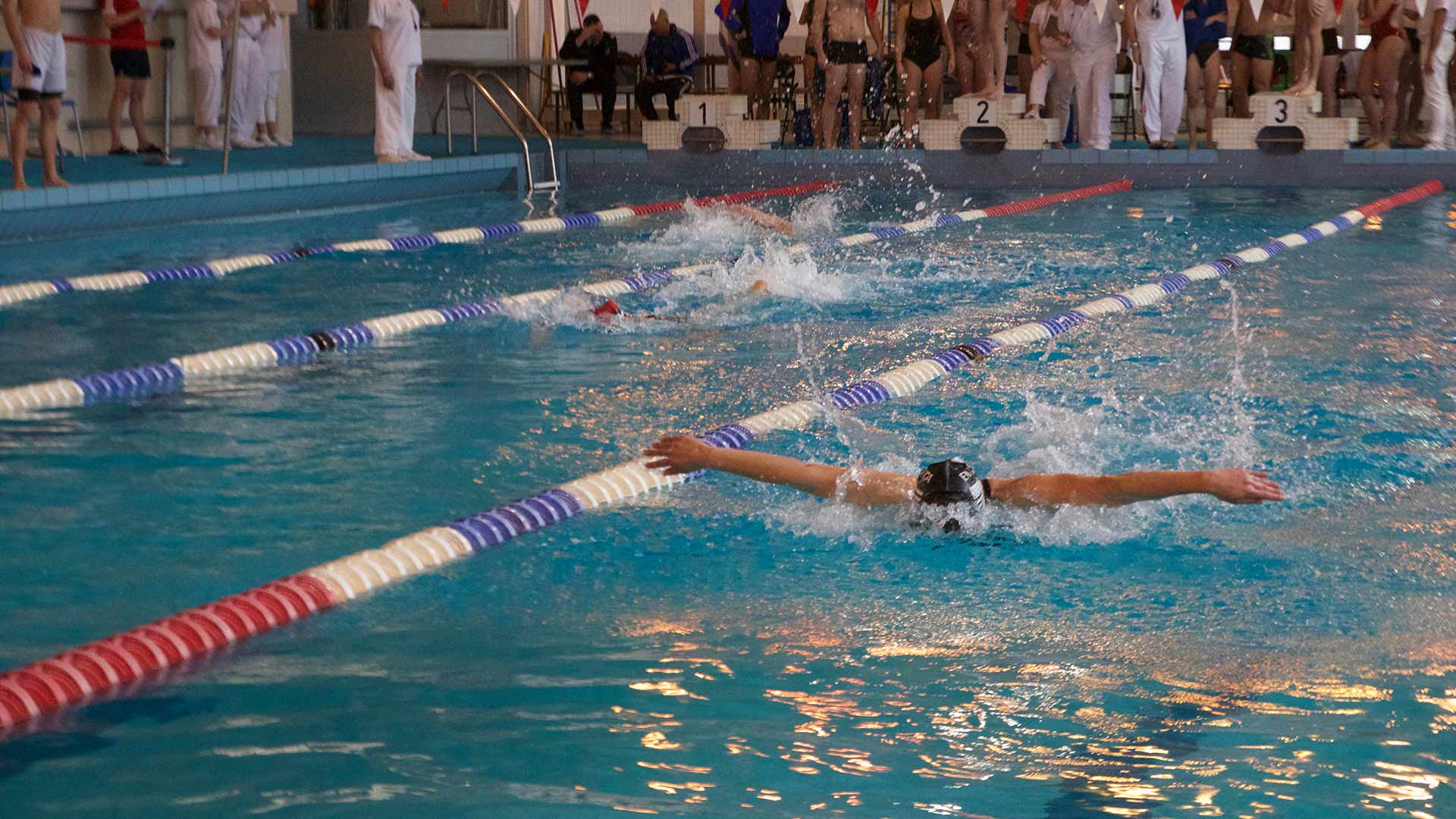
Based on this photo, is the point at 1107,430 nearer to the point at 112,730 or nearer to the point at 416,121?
the point at 112,730

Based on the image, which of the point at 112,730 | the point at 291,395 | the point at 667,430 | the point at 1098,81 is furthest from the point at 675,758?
the point at 1098,81

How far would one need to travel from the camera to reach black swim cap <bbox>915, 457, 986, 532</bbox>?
11.5 ft

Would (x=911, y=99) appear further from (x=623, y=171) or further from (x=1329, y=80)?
(x=1329, y=80)

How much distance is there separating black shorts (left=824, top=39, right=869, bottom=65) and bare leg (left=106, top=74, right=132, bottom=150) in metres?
5.01

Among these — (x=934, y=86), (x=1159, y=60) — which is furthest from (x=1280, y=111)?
(x=934, y=86)

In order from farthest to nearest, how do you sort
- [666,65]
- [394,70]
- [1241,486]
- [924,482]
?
1. [666,65]
2. [394,70]
3. [924,482]
4. [1241,486]

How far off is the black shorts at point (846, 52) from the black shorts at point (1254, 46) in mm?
2870

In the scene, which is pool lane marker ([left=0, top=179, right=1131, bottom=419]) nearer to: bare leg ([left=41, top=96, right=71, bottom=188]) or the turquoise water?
the turquoise water

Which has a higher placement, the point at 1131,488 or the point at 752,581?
the point at 1131,488

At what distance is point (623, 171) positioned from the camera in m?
12.9

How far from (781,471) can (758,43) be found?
992 centimetres

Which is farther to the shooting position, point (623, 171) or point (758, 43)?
point (758, 43)

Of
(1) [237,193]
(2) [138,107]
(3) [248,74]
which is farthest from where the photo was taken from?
(3) [248,74]

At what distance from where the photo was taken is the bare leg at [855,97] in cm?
1195
